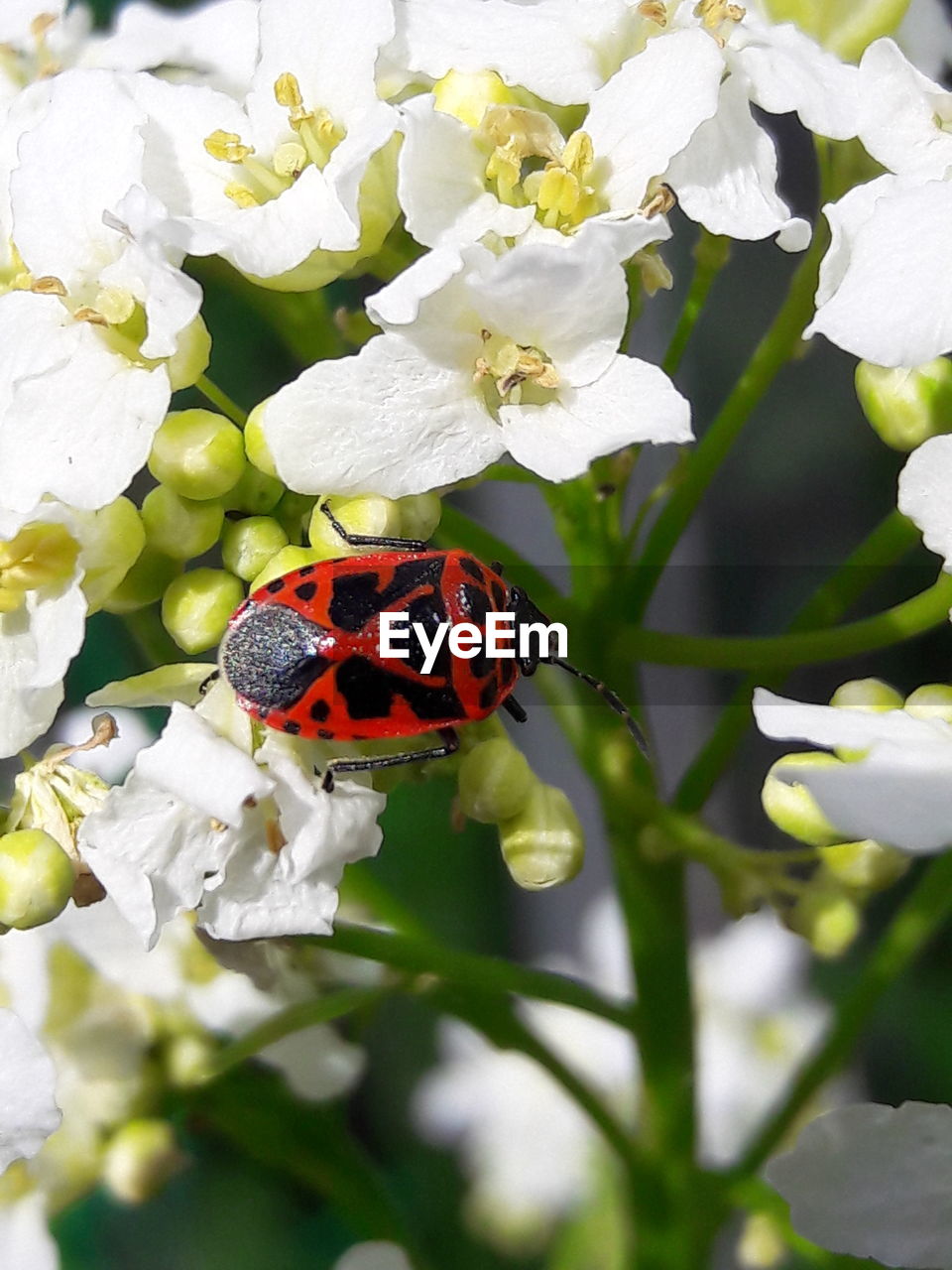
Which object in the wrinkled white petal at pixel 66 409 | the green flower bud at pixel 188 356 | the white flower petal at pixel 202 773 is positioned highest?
the green flower bud at pixel 188 356

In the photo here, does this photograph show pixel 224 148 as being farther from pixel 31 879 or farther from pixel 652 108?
pixel 31 879

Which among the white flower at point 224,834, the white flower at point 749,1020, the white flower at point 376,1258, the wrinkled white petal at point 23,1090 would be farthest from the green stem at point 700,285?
the white flower at point 749,1020

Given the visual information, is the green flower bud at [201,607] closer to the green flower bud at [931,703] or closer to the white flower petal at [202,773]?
the white flower petal at [202,773]

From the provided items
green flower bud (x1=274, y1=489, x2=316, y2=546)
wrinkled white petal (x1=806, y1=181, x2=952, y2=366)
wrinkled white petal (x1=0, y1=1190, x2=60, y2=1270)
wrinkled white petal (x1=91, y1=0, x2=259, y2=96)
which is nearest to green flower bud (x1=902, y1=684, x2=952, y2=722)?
wrinkled white petal (x1=806, y1=181, x2=952, y2=366)

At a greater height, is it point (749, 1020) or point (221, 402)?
point (221, 402)

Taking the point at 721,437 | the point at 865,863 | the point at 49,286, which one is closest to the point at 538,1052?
the point at 865,863

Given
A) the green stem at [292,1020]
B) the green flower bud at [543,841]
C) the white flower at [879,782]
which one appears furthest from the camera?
the green stem at [292,1020]
